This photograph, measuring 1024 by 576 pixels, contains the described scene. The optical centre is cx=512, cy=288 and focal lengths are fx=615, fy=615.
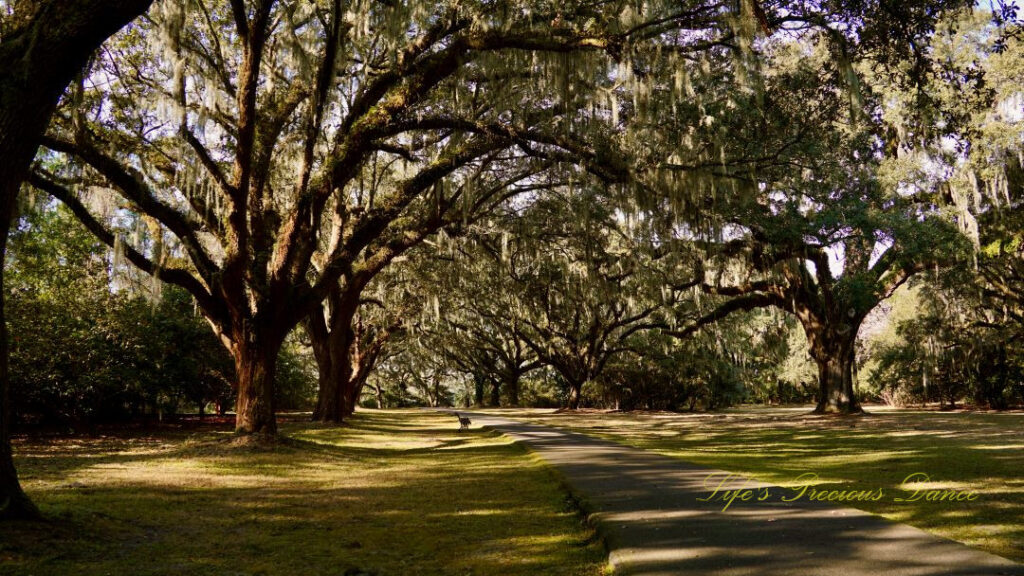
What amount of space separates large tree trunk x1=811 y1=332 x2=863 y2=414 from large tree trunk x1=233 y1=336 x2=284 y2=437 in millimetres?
16969

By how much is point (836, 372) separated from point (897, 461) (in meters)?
12.6

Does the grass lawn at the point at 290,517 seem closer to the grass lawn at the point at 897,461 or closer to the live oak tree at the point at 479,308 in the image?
the grass lawn at the point at 897,461

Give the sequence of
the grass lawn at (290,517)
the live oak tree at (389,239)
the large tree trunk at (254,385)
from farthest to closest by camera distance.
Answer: the live oak tree at (389,239) < the large tree trunk at (254,385) < the grass lawn at (290,517)

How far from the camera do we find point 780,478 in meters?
7.13

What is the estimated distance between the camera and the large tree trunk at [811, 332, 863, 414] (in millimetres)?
19750

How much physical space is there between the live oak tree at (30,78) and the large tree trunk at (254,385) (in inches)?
272

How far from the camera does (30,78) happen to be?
429 centimetres

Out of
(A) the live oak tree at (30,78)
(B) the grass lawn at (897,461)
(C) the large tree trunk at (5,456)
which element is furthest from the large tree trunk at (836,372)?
(C) the large tree trunk at (5,456)

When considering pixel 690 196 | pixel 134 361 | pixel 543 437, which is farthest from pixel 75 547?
pixel 134 361

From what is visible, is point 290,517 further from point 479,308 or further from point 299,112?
point 479,308

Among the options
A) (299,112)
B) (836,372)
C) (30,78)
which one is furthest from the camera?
(836,372)

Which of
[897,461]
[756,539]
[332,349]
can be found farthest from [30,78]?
[332,349]

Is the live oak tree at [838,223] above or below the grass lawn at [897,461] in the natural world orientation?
above

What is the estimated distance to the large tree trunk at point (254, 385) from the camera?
11.3 m
